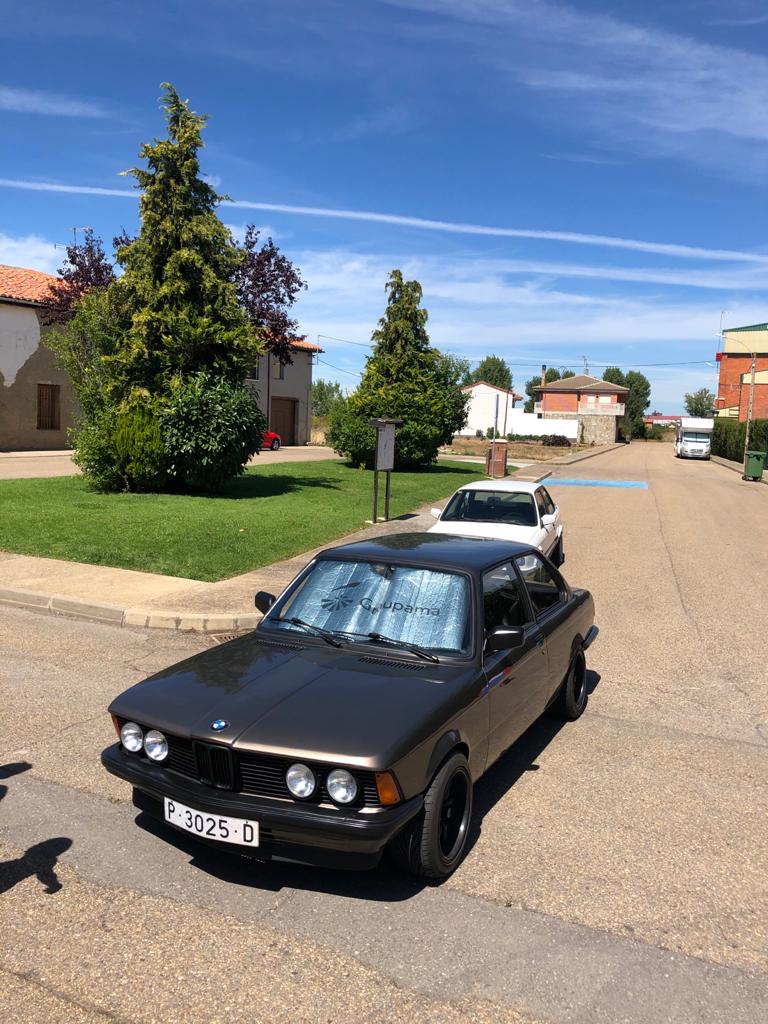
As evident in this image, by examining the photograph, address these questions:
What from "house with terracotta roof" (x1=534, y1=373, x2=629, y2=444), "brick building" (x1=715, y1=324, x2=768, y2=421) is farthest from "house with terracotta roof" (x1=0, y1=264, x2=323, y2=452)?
"house with terracotta roof" (x1=534, y1=373, x2=629, y2=444)

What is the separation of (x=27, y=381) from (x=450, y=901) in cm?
3334

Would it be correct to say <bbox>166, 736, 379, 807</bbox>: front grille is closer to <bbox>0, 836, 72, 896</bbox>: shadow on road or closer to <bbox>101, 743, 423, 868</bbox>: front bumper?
<bbox>101, 743, 423, 868</bbox>: front bumper

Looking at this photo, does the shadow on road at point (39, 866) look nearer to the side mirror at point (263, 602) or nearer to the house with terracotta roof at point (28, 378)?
the side mirror at point (263, 602)

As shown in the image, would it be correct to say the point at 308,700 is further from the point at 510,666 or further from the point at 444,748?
the point at 510,666

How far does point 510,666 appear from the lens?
14.8 ft

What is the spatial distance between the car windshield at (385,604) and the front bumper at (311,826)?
109cm

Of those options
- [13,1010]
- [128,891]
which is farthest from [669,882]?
[13,1010]

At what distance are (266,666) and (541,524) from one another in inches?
282

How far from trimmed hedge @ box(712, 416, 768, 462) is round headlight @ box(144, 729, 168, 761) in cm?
4494

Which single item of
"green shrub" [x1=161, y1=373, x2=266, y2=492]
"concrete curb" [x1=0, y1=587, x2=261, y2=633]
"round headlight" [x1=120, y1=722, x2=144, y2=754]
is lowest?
"concrete curb" [x1=0, y1=587, x2=261, y2=633]

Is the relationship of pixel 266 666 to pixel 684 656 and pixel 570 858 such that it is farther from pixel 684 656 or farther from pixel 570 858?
pixel 684 656

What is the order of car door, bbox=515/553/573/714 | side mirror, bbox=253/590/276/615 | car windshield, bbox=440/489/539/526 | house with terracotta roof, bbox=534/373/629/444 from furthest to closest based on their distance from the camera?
house with terracotta roof, bbox=534/373/629/444 → car windshield, bbox=440/489/539/526 → car door, bbox=515/553/573/714 → side mirror, bbox=253/590/276/615

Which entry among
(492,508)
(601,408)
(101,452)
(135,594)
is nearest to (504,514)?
(492,508)

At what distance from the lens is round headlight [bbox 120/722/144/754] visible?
376cm
